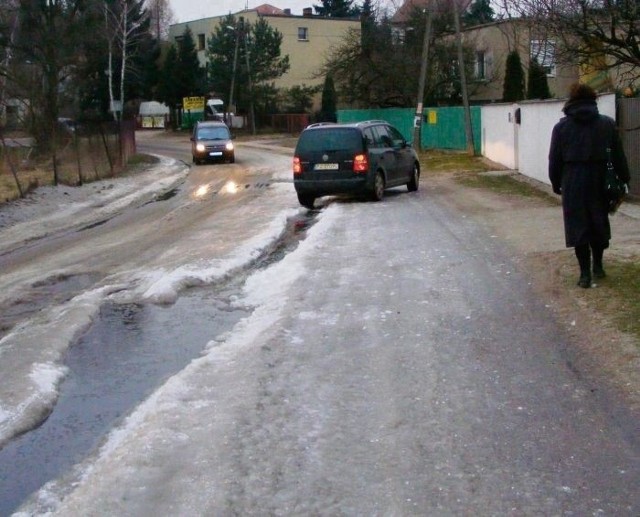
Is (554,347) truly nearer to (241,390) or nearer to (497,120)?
(241,390)

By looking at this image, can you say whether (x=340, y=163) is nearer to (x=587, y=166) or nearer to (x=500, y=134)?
(x=587, y=166)

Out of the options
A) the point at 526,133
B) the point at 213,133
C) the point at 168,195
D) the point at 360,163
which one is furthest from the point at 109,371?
the point at 213,133

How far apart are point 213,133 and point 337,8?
6024 centimetres

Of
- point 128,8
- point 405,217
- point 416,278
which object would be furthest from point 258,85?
point 416,278

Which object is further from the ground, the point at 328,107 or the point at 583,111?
the point at 328,107

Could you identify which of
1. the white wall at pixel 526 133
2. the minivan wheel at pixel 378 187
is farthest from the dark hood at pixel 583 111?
the minivan wheel at pixel 378 187

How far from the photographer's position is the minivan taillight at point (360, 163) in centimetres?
1816

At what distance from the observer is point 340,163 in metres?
18.2

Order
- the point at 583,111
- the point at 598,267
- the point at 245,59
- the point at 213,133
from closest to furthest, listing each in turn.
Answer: the point at 583,111
the point at 598,267
the point at 213,133
the point at 245,59

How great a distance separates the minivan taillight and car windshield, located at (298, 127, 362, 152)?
16cm

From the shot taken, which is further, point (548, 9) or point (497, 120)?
point (497, 120)

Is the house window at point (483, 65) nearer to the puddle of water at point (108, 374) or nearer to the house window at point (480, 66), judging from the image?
the house window at point (480, 66)

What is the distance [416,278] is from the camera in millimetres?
10078

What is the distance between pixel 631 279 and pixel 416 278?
2.14 metres
